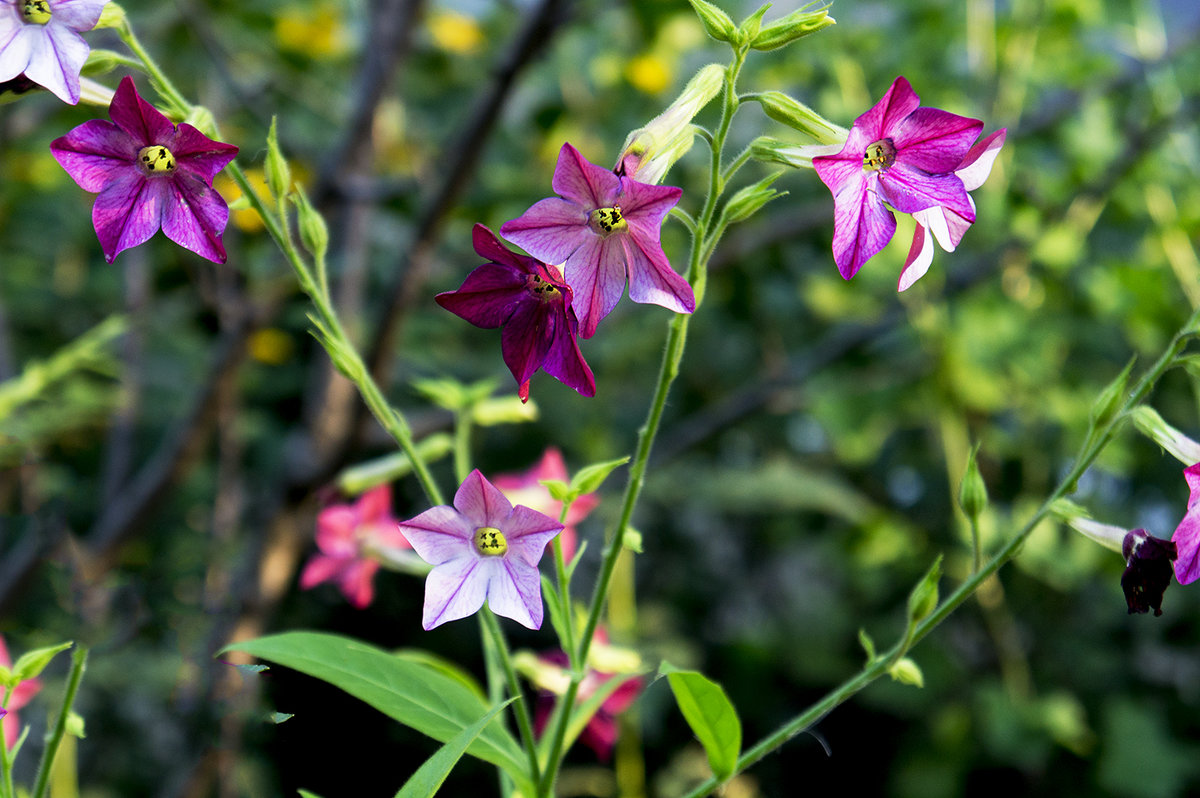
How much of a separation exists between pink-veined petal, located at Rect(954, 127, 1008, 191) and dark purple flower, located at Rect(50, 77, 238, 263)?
0.97ft

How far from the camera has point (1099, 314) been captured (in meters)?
1.90

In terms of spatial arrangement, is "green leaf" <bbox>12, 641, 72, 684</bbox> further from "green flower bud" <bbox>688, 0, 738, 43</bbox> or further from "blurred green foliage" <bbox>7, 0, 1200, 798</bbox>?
"blurred green foliage" <bbox>7, 0, 1200, 798</bbox>

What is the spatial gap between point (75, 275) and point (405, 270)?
119cm

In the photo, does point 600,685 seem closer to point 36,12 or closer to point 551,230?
point 551,230

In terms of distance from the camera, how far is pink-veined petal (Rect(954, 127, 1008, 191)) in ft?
1.28

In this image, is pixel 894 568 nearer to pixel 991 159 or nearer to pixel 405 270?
pixel 405 270

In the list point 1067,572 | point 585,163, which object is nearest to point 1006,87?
point 1067,572

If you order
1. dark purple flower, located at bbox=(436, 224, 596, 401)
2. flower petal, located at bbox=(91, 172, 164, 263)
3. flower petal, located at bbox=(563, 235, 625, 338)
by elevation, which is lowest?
dark purple flower, located at bbox=(436, 224, 596, 401)

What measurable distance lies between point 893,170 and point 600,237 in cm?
13

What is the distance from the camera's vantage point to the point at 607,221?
39cm

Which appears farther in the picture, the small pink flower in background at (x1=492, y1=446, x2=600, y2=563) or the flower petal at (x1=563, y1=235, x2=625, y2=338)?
the small pink flower in background at (x1=492, y1=446, x2=600, y2=563)

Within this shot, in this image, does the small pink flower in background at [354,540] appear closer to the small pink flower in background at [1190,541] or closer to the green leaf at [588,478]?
the green leaf at [588,478]

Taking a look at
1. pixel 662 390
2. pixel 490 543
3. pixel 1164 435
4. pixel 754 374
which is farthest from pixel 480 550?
pixel 754 374

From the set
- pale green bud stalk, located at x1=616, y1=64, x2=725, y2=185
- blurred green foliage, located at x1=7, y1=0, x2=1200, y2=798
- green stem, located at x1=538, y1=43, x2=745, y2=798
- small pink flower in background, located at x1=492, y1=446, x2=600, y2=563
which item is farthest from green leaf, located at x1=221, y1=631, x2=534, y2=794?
blurred green foliage, located at x1=7, y1=0, x2=1200, y2=798
